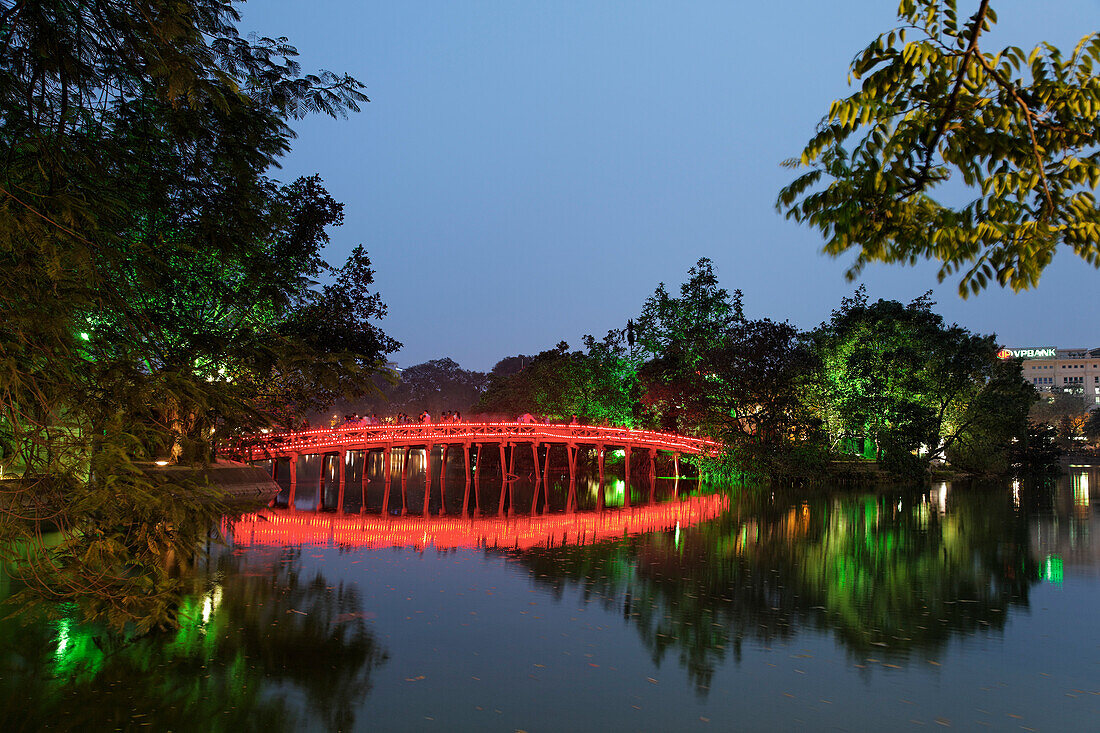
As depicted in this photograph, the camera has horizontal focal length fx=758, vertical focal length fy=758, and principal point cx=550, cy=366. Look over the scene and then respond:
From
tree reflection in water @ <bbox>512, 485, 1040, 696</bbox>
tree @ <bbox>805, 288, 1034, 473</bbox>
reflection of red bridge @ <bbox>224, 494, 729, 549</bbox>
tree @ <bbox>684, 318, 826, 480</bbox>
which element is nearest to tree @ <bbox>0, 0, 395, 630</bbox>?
tree reflection in water @ <bbox>512, 485, 1040, 696</bbox>

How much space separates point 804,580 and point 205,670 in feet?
31.9

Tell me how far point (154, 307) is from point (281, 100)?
230 centimetres

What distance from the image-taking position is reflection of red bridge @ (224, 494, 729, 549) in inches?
704

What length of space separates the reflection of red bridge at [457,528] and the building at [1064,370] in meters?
150

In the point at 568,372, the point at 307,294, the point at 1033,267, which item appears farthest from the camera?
the point at 568,372

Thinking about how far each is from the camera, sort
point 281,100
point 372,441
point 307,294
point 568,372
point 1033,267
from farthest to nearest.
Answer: point 568,372 → point 372,441 → point 307,294 → point 281,100 → point 1033,267

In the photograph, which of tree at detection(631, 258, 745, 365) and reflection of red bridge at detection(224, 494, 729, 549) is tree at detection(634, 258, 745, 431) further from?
reflection of red bridge at detection(224, 494, 729, 549)

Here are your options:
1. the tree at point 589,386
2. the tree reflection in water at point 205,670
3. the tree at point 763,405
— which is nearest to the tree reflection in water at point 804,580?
the tree reflection in water at point 205,670

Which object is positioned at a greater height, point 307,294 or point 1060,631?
point 307,294

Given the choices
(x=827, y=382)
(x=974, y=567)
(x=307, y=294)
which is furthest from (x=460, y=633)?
(x=827, y=382)

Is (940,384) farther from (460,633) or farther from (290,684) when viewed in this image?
(290,684)

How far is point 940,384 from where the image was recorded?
39656 millimetres

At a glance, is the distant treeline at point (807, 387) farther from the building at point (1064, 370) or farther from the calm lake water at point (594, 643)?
the building at point (1064, 370)

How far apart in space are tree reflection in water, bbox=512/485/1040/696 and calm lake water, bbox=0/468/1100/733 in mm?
61
